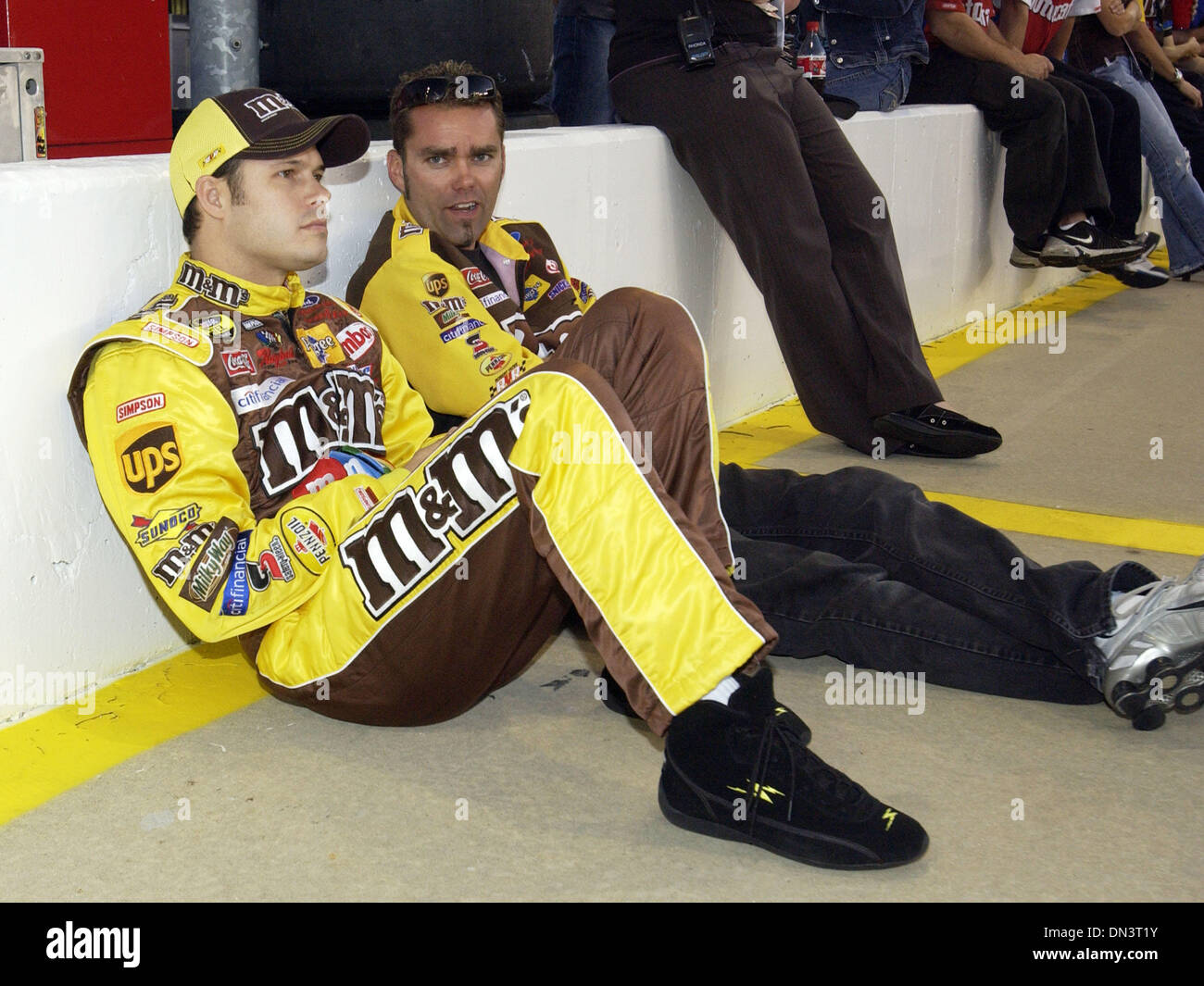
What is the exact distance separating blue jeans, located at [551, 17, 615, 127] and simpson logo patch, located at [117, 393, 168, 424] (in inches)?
132

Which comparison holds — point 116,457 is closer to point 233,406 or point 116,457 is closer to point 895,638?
point 233,406

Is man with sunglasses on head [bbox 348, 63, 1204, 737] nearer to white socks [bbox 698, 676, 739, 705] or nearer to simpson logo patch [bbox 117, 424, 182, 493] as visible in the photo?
white socks [bbox 698, 676, 739, 705]

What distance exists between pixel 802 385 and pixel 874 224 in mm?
537

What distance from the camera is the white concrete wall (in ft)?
7.79

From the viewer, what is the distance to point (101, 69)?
3664 millimetres

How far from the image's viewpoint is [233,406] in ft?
7.88

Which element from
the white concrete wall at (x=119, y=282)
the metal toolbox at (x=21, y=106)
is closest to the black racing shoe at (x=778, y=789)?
the white concrete wall at (x=119, y=282)

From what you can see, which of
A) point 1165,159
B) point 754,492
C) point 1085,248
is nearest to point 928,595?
point 754,492

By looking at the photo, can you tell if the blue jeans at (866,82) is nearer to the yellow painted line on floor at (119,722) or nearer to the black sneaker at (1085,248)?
the black sneaker at (1085,248)

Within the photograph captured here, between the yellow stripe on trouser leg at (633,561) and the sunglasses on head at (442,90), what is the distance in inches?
50.9

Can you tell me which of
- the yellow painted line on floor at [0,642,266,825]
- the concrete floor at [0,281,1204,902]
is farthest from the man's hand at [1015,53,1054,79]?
the yellow painted line on floor at [0,642,266,825]

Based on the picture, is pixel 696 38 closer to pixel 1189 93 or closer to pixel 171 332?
pixel 171 332

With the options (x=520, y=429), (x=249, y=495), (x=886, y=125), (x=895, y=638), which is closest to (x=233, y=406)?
(x=249, y=495)

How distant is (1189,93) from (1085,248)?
8.03 ft
